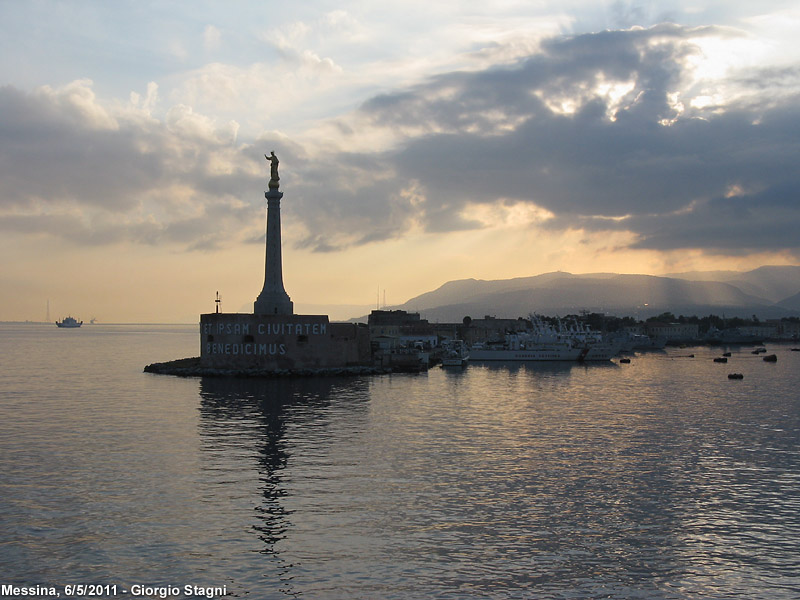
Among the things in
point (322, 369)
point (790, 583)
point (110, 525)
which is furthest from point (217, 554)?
point (322, 369)

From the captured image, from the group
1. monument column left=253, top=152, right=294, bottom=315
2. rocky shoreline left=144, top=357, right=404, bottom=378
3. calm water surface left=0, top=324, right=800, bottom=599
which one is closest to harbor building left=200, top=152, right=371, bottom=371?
monument column left=253, top=152, right=294, bottom=315

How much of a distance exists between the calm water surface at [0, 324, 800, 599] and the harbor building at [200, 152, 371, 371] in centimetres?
2212

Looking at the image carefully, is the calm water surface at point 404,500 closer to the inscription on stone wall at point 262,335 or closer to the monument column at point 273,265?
the inscription on stone wall at point 262,335

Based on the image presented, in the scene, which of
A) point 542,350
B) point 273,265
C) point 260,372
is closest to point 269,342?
point 260,372

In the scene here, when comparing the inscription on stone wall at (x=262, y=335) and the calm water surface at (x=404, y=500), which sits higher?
the inscription on stone wall at (x=262, y=335)

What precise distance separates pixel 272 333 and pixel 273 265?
615cm

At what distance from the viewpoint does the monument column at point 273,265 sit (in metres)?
65.6

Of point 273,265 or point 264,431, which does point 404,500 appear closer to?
point 264,431

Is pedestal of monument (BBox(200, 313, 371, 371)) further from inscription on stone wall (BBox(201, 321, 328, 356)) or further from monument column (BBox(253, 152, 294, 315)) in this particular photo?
monument column (BBox(253, 152, 294, 315))

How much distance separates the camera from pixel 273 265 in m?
65.7

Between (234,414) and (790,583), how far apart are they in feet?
98.7

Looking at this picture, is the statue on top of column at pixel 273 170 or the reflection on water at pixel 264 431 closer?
the reflection on water at pixel 264 431

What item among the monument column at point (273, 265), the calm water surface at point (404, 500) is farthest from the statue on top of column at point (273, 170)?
the calm water surface at point (404, 500)

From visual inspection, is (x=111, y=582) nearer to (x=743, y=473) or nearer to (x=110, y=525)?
(x=110, y=525)
